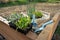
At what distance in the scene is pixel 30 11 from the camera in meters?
1.39

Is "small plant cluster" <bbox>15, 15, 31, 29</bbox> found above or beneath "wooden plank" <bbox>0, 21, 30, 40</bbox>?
above

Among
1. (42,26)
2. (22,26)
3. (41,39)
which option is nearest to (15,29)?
(22,26)

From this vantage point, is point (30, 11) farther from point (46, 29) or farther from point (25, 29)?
point (25, 29)

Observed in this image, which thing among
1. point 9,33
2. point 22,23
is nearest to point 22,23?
point 22,23

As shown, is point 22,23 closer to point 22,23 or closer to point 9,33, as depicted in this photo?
point 22,23

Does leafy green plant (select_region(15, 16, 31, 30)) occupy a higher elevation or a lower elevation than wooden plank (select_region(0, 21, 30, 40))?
higher

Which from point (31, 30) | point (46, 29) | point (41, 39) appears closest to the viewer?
point (41, 39)

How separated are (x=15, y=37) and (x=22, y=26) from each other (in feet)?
0.31

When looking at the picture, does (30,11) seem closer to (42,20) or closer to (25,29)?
(42,20)

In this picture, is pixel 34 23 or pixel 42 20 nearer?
pixel 34 23

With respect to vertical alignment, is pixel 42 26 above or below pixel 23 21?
below

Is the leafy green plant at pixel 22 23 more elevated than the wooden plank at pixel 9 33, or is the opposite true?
the leafy green plant at pixel 22 23

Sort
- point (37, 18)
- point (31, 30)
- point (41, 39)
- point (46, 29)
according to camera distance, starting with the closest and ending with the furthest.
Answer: point (41, 39) → point (31, 30) → point (46, 29) → point (37, 18)

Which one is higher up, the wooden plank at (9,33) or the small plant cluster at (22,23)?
the small plant cluster at (22,23)
